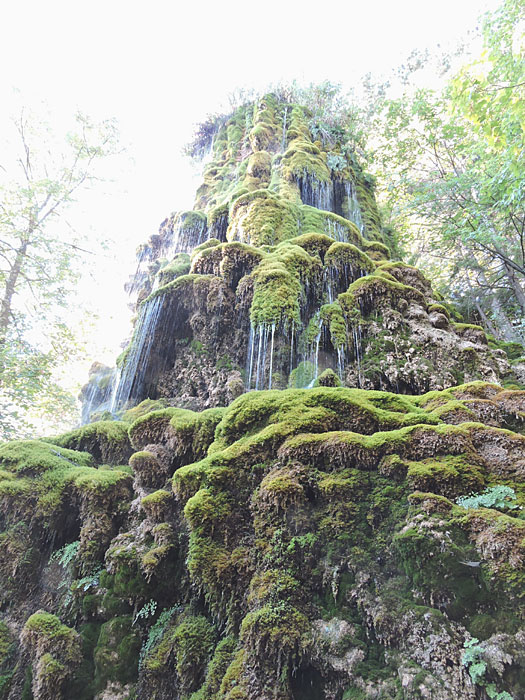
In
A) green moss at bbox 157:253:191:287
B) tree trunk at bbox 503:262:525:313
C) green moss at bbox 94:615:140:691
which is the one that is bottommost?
green moss at bbox 94:615:140:691

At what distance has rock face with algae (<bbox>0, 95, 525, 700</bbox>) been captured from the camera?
2768 mm

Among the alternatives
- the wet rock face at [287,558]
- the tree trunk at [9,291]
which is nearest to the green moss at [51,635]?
the wet rock face at [287,558]

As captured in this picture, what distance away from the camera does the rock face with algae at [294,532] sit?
9.08ft

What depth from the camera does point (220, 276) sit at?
31.6 feet

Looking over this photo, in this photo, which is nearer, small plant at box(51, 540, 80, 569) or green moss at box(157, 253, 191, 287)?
small plant at box(51, 540, 80, 569)

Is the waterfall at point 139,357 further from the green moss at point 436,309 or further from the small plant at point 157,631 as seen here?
the green moss at point 436,309

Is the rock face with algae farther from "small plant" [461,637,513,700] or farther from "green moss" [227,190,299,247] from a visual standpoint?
"green moss" [227,190,299,247]

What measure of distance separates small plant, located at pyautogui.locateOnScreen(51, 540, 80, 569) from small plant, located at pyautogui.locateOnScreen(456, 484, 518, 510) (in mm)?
4803

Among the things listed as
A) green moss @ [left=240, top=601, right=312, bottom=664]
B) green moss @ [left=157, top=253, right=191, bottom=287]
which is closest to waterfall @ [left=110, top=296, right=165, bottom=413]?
green moss @ [left=157, top=253, right=191, bottom=287]

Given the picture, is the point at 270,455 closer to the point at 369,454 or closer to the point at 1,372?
the point at 369,454

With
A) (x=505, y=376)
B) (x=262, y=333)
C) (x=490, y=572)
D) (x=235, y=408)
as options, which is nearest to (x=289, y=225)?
(x=262, y=333)

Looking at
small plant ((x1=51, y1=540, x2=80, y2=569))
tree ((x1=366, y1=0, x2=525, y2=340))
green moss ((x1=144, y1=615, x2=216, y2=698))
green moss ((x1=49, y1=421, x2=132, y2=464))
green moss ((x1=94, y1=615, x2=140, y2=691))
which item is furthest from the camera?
green moss ((x1=49, y1=421, x2=132, y2=464))

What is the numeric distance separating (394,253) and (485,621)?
46.1 ft

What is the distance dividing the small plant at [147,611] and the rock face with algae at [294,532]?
2 cm
